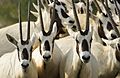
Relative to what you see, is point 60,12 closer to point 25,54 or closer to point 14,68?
point 14,68

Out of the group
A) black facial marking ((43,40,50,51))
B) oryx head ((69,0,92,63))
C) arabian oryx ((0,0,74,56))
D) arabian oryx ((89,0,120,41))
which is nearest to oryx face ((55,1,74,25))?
arabian oryx ((0,0,74,56))

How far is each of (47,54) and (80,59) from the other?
531 mm

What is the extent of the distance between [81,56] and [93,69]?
93 centimetres

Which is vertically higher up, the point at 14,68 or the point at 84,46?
the point at 84,46

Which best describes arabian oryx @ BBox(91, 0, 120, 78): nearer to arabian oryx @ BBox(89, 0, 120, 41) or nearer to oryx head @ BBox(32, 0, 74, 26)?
arabian oryx @ BBox(89, 0, 120, 41)

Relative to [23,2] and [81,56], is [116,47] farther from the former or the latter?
[23,2]

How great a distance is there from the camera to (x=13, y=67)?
8734mm

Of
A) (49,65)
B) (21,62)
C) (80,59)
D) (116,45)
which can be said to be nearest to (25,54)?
(21,62)

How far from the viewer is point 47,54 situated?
7.99 metres

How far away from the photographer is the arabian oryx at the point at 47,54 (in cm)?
809

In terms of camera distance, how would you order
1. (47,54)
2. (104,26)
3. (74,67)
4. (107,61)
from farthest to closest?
(104,26), (107,61), (74,67), (47,54)

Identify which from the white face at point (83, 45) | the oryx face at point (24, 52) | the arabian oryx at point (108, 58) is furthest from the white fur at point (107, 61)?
the oryx face at point (24, 52)

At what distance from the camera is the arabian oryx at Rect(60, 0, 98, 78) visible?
26.2ft

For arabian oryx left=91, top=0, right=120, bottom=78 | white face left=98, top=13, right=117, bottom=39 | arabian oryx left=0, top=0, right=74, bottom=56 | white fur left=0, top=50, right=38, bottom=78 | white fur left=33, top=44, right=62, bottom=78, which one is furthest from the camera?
arabian oryx left=0, top=0, right=74, bottom=56
